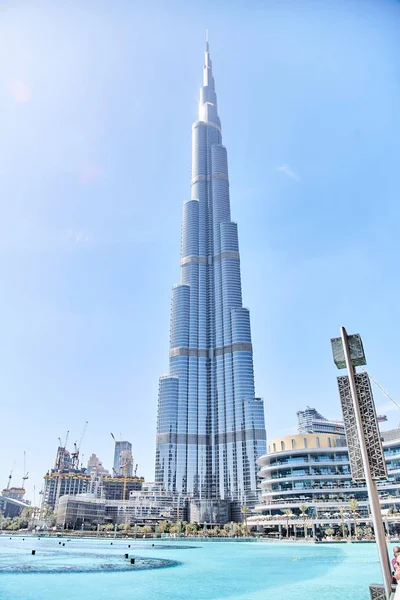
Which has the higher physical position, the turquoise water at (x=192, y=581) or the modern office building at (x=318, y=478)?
the modern office building at (x=318, y=478)

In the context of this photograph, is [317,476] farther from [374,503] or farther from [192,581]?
[374,503]

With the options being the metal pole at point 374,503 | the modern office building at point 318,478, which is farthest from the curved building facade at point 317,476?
the metal pole at point 374,503

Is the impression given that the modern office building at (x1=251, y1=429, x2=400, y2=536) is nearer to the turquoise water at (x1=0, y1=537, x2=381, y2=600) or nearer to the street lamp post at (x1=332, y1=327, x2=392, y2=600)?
the turquoise water at (x1=0, y1=537, x2=381, y2=600)

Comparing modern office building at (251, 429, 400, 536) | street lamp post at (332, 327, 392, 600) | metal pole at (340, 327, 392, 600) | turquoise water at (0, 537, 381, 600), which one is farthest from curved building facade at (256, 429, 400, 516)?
metal pole at (340, 327, 392, 600)

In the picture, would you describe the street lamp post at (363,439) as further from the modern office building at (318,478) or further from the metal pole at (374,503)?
the modern office building at (318,478)

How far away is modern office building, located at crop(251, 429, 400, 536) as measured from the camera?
122125 mm

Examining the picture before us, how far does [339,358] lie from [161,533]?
16476 centimetres

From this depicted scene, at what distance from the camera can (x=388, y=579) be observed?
17.1 meters

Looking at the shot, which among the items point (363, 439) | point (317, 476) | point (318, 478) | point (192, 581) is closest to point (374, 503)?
point (363, 439)

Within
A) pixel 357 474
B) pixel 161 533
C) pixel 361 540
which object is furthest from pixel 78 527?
pixel 357 474

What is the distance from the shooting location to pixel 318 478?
12975cm

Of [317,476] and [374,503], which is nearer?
[374,503]

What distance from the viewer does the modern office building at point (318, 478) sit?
122125 mm

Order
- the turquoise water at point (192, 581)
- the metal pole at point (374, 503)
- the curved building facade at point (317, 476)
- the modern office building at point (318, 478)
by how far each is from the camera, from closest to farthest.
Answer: the metal pole at point (374, 503) → the turquoise water at point (192, 581) → the modern office building at point (318, 478) → the curved building facade at point (317, 476)
